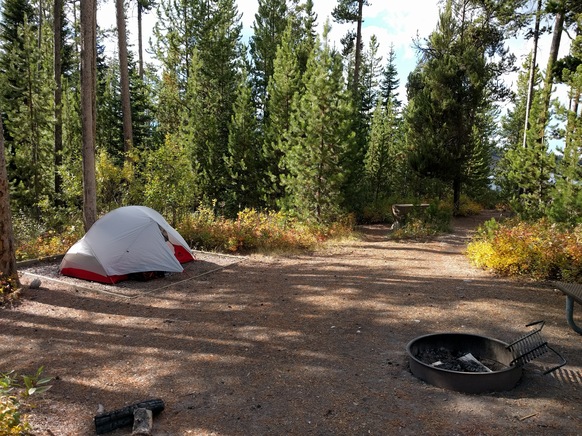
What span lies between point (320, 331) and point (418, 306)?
190cm

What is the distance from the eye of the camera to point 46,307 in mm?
6773

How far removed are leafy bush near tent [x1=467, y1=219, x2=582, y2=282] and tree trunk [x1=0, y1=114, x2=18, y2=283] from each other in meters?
9.30

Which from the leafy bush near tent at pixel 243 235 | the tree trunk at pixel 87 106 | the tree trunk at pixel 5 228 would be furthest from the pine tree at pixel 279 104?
the tree trunk at pixel 5 228

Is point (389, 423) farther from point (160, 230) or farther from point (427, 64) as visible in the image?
point (427, 64)

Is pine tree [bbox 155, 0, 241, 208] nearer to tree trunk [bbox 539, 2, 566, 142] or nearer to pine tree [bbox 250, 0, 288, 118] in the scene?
pine tree [bbox 250, 0, 288, 118]

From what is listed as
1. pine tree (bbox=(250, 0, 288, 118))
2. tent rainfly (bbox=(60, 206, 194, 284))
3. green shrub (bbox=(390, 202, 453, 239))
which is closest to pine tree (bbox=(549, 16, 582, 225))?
green shrub (bbox=(390, 202, 453, 239))

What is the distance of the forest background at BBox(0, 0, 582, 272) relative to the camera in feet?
42.4

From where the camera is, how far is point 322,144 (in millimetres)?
13938

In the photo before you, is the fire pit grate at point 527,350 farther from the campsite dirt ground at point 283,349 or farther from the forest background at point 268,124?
the forest background at point 268,124

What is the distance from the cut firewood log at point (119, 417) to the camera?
3396 mm

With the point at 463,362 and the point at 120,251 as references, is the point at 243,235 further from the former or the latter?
the point at 463,362

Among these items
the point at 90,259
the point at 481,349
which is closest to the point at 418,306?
the point at 481,349

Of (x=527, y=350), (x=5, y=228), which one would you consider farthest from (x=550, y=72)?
(x=5, y=228)

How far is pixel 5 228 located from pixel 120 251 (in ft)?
6.44
